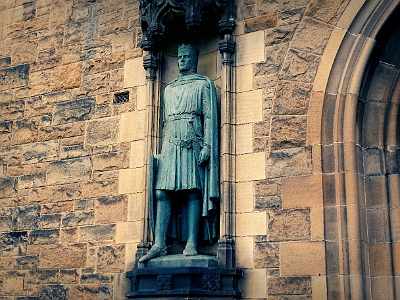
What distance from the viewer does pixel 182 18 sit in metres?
6.92

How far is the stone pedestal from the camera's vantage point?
584 cm

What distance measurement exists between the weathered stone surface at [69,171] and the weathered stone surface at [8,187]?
50 cm

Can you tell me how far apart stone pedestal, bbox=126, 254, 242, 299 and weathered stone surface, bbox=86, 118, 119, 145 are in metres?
1.65

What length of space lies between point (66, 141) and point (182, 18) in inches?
75.4

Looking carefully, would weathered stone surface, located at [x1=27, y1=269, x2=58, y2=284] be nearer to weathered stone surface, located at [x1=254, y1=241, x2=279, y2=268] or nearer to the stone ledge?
the stone ledge

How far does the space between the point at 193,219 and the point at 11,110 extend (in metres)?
2.98

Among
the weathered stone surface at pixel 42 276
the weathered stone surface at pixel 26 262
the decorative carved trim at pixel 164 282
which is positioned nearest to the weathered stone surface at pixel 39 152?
the weathered stone surface at pixel 26 262

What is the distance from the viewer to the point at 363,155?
607cm

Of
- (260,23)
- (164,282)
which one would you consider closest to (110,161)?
(164,282)

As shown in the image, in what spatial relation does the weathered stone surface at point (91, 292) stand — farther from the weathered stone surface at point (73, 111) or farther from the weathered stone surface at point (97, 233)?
the weathered stone surface at point (73, 111)

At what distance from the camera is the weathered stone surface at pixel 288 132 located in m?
6.08

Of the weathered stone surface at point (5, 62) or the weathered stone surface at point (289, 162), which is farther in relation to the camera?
the weathered stone surface at point (5, 62)

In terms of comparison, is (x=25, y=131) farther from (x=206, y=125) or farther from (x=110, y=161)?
(x=206, y=125)

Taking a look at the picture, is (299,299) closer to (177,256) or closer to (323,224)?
(323,224)
